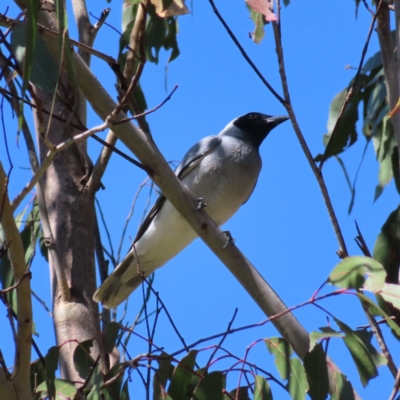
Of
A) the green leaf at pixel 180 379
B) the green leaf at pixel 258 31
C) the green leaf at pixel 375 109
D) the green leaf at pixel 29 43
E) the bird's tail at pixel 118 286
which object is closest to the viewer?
the green leaf at pixel 29 43

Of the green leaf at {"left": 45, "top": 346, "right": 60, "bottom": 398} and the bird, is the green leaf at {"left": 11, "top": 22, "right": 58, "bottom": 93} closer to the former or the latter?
the green leaf at {"left": 45, "top": 346, "right": 60, "bottom": 398}

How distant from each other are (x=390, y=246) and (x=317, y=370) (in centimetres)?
117

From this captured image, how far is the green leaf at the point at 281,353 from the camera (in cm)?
198

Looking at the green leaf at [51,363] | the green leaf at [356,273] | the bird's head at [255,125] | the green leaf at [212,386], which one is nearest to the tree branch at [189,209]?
the green leaf at [212,386]

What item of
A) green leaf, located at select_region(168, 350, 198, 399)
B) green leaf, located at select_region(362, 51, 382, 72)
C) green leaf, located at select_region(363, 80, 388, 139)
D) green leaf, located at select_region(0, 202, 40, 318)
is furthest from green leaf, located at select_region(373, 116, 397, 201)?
green leaf, located at select_region(168, 350, 198, 399)

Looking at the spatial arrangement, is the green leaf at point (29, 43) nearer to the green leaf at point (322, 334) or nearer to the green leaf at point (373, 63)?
the green leaf at point (322, 334)

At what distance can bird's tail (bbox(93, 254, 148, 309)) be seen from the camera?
3.26 metres

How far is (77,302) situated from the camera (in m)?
2.64

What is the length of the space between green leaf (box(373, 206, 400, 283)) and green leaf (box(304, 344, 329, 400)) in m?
0.98

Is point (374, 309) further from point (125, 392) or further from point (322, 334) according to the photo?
point (125, 392)

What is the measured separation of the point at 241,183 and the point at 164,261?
574mm

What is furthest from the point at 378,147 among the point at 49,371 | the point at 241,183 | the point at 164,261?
the point at 49,371

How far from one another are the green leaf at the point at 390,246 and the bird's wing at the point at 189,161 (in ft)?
3.42

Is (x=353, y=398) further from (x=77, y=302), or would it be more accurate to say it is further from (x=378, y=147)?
(x=378, y=147)
